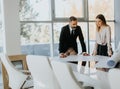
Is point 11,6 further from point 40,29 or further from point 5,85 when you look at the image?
point 5,85

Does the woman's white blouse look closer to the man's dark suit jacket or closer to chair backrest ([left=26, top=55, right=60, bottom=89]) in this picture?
the man's dark suit jacket

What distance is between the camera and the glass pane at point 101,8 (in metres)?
6.83

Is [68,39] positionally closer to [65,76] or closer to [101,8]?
[65,76]

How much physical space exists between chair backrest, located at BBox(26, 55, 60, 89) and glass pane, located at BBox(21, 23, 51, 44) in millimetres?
3070

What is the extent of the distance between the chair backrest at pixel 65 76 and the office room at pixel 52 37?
0.21m

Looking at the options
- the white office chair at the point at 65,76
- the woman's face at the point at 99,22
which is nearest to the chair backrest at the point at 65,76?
the white office chair at the point at 65,76

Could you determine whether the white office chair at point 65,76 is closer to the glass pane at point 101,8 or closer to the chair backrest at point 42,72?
the chair backrest at point 42,72

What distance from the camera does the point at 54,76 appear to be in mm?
2486

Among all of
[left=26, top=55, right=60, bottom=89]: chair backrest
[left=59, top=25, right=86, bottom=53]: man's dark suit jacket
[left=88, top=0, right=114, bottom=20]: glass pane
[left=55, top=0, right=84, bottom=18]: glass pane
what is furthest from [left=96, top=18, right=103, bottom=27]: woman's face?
[left=88, top=0, right=114, bottom=20]: glass pane

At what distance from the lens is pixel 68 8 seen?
645 cm

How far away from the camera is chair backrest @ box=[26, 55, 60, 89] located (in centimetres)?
250

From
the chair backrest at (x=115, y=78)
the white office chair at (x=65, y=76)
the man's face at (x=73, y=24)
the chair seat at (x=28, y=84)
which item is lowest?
the chair seat at (x=28, y=84)

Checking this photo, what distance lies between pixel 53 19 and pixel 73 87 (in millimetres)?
4203

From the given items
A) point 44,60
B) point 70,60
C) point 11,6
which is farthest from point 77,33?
point 44,60
